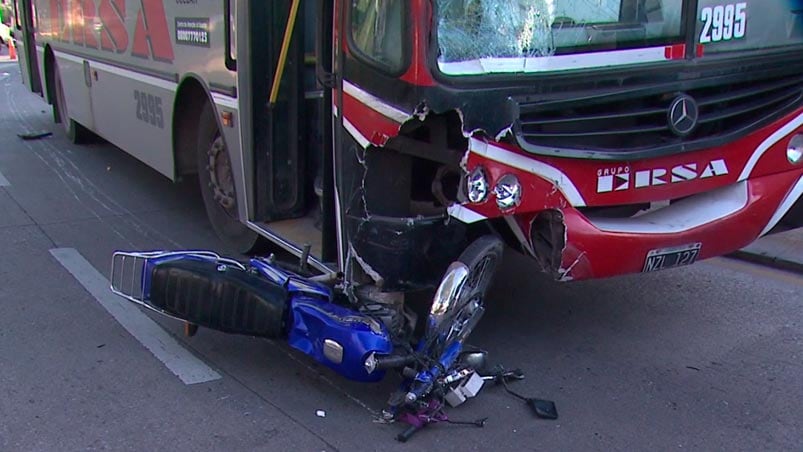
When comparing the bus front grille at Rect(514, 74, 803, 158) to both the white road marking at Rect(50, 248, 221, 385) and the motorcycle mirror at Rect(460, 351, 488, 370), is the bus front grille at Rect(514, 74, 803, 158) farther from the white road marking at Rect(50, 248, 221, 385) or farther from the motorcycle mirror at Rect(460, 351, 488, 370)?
the white road marking at Rect(50, 248, 221, 385)

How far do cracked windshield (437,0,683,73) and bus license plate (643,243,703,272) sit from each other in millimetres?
994

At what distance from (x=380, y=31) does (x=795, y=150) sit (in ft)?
7.66

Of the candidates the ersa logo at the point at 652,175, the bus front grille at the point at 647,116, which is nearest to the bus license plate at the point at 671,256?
the ersa logo at the point at 652,175

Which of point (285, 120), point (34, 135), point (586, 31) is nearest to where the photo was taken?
point (586, 31)

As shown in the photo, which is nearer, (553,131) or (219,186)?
(553,131)

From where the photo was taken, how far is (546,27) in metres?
3.52

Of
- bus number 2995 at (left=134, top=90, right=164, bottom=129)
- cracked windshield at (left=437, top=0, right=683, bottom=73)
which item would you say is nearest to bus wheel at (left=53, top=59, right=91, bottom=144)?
bus number 2995 at (left=134, top=90, right=164, bottom=129)

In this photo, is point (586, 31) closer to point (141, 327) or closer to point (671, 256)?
point (671, 256)

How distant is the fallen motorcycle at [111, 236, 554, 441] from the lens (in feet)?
11.8

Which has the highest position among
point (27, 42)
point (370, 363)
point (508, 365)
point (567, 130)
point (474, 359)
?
point (27, 42)

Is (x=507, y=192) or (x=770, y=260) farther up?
(x=507, y=192)

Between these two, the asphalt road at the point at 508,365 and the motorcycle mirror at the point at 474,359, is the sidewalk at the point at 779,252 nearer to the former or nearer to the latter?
the asphalt road at the point at 508,365

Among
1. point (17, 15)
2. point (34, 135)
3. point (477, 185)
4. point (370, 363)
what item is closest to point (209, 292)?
point (370, 363)

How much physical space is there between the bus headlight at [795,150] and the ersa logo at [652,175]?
18.0 inches
